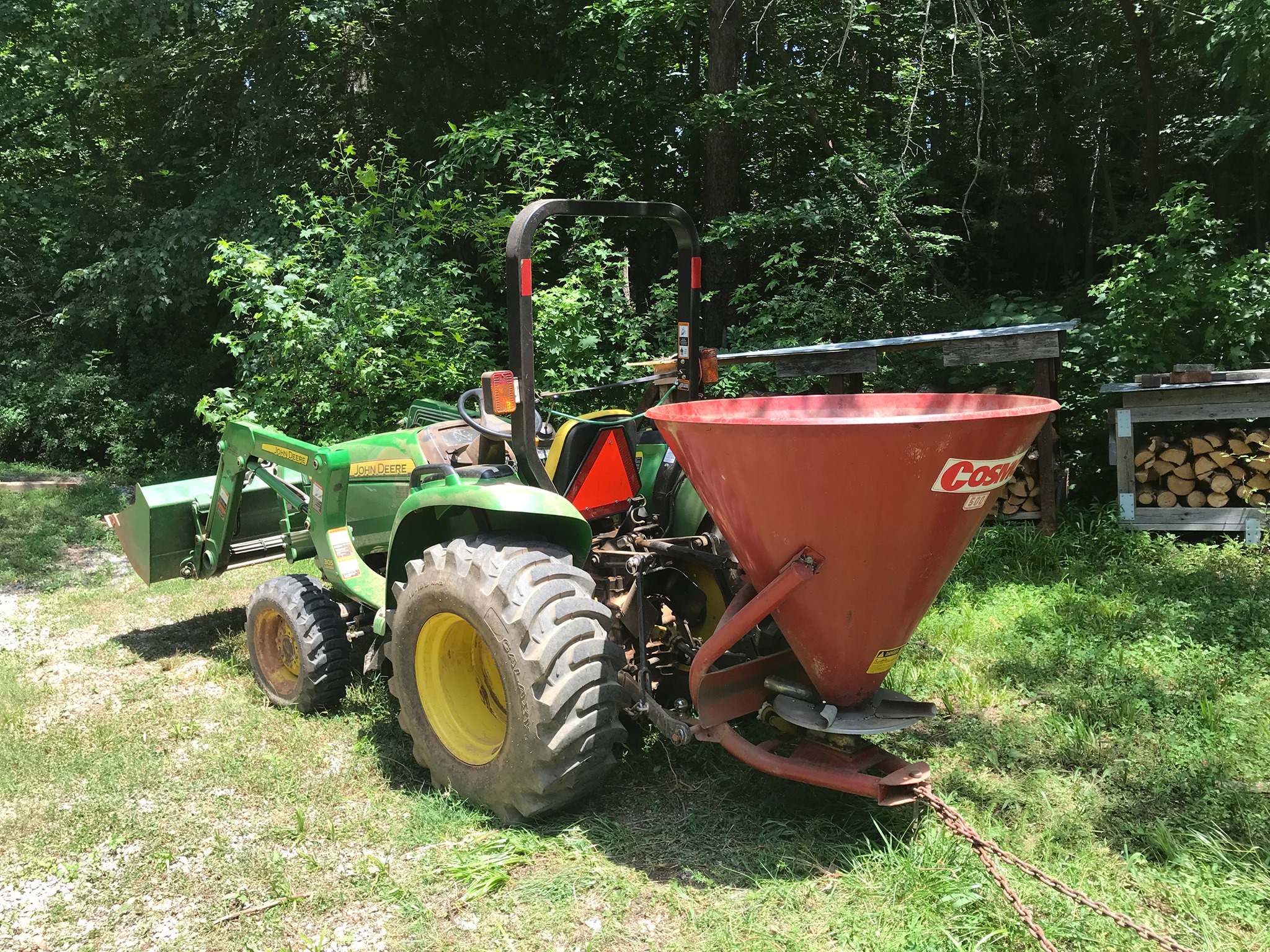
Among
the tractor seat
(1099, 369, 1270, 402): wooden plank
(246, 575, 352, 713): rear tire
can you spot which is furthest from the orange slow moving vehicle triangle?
(1099, 369, 1270, 402): wooden plank

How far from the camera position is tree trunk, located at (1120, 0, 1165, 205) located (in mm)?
8359

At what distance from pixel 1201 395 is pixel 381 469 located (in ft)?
17.0

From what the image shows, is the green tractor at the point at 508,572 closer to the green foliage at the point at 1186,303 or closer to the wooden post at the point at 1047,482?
the wooden post at the point at 1047,482

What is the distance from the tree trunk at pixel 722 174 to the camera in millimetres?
9031

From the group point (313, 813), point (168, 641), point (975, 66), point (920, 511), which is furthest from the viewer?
point (975, 66)

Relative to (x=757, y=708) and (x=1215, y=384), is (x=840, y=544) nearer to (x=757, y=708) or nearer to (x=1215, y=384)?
(x=757, y=708)

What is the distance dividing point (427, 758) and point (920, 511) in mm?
2050

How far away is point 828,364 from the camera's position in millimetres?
6734

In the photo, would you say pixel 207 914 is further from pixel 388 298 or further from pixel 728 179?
pixel 728 179

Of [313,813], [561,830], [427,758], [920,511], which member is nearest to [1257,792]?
[920,511]

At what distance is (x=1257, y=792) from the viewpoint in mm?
3188

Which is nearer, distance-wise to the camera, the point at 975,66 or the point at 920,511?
the point at 920,511

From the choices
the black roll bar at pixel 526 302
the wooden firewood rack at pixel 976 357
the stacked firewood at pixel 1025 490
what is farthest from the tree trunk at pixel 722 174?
the black roll bar at pixel 526 302

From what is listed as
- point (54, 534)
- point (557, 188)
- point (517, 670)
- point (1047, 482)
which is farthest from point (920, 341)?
point (54, 534)
